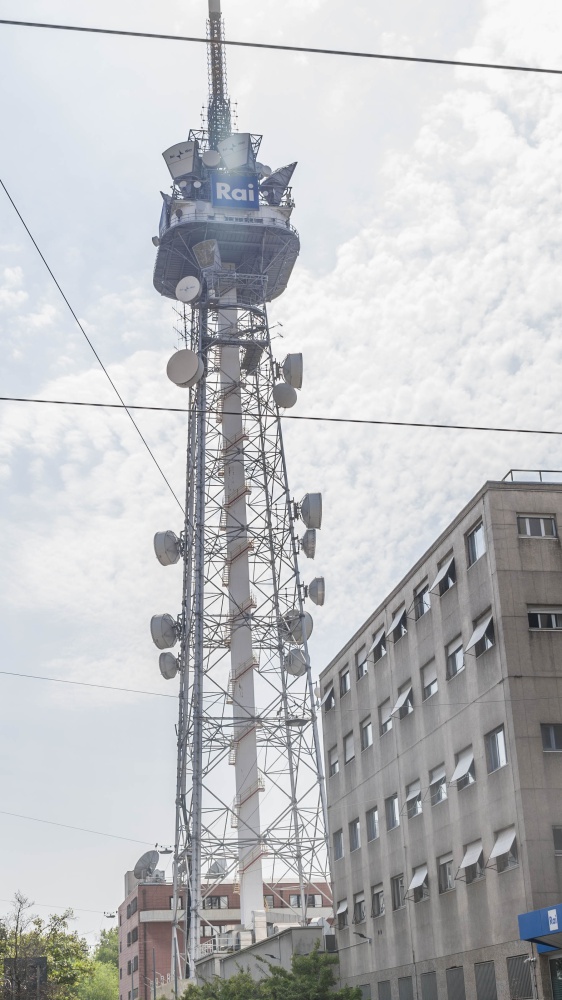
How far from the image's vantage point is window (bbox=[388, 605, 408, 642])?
44312 millimetres

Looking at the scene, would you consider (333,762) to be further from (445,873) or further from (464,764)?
(464,764)

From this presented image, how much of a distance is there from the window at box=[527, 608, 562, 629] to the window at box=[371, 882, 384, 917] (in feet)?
51.1

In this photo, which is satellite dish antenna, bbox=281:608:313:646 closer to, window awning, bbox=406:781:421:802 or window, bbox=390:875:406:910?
window, bbox=390:875:406:910

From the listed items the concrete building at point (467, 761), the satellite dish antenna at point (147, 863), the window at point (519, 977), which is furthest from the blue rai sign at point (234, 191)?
the satellite dish antenna at point (147, 863)

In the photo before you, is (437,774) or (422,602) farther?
(422,602)

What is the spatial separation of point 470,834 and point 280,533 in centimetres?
3033

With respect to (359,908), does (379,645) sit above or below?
above

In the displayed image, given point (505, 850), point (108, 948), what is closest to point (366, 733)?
point (505, 850)

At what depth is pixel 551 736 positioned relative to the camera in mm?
33844

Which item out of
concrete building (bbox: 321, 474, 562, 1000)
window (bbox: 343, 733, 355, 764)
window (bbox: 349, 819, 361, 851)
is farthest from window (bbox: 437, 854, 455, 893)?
window (bbox: 343, 733, 355, 764)

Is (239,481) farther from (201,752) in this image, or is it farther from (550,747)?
(550,747)

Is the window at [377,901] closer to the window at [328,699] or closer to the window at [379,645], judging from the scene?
the window at [379,645]

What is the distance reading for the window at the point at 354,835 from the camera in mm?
49919

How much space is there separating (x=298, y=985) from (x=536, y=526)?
18.0 m
